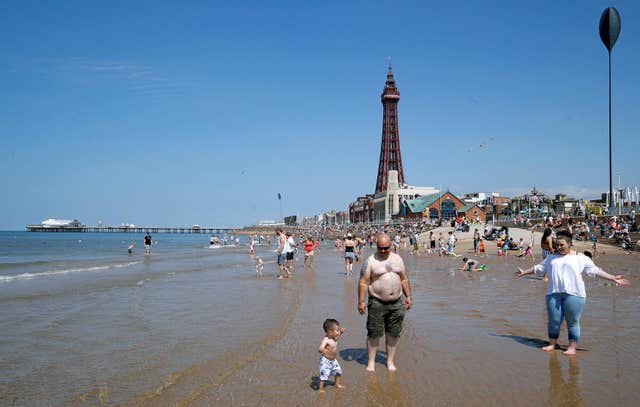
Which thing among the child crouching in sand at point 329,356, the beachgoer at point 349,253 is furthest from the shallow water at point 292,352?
the beachgoer at point 349,253

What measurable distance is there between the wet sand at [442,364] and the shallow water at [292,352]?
0.02 m

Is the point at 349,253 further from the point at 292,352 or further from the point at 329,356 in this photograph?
the point at 329,356

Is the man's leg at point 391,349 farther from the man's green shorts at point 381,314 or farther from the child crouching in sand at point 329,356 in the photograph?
the child crouching in sand at point 329,356

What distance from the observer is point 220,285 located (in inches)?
540

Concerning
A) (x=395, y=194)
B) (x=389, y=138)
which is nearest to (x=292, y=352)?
(x=395, y=194)

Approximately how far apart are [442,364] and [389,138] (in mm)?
111356

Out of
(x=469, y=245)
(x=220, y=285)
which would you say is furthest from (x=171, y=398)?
(x=469, y=245)

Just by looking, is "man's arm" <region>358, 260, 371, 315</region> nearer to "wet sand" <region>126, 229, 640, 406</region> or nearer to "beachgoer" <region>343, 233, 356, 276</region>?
"wet sand" <region>126, 229, 640, 406</region>

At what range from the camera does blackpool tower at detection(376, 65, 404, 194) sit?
113 m

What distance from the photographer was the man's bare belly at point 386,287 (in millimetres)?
4996

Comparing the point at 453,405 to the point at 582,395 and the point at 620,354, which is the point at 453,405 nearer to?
the point at 582,395

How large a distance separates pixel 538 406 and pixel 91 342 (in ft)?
19.0

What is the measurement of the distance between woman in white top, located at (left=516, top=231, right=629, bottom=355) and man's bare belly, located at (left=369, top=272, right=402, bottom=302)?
2.17 m

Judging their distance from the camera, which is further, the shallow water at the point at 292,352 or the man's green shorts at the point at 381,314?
the man's green shorts at the point at 381,314
